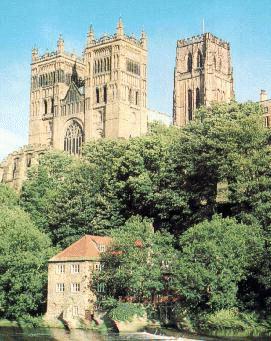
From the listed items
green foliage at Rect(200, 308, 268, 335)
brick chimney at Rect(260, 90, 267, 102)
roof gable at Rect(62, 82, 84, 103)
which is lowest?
green foliage at Rect(200, 308, 268, 335)

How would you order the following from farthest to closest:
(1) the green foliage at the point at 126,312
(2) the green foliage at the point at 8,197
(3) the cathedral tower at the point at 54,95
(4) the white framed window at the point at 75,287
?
(3) the cathedral tower at the point at 54,95
(2) the green foliage at the point at 8,197
(4) the white framed window at the point at 75,287
(1) the green foliage at the point at 126,312

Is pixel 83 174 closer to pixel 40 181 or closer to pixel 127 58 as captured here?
pixel 40 181

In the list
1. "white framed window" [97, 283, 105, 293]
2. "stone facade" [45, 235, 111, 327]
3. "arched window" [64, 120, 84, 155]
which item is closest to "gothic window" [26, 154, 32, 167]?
"arched window" [64, 120, 84, 155]

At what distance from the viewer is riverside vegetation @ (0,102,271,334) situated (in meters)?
57.5

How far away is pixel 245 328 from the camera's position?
185 feet

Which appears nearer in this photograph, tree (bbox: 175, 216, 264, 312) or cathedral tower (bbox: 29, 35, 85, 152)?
tree (bbox: 175, 216, 264, 312)

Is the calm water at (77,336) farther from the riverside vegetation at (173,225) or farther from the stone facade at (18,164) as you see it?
the stone facade at (18,164)

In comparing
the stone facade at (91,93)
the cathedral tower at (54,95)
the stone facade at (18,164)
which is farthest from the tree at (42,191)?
the cathedral tower at (54,95)

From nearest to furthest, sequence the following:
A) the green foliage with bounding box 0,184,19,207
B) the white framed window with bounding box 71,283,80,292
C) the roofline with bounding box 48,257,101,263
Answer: the white framed window with bounding box 71,283,80,292, the roofline with bounding box 48,257,101,263, the green foliage with bounding box 0,184,19,207

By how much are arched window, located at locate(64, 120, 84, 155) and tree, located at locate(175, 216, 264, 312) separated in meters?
88.2

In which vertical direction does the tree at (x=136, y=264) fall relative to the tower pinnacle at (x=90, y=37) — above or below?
below

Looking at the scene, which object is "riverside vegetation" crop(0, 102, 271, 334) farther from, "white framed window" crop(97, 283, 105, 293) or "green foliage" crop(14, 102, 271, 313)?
"white framed window" crop(97, 283, 105, 293)

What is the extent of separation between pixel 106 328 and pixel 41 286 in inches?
350

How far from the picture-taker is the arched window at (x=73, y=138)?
14625cm
